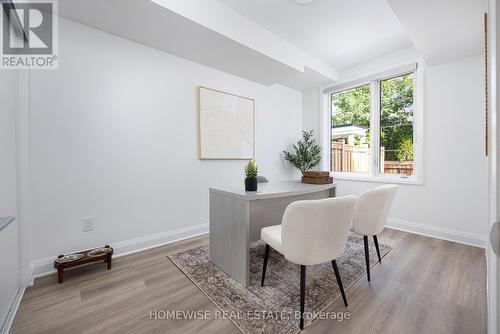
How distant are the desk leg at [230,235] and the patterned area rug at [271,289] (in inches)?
3.5

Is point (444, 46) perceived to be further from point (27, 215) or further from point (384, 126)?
point (27, 215)

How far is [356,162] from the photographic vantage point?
387 cm

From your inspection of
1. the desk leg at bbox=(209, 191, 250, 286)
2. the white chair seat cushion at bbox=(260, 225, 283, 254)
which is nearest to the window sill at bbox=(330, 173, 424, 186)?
the white chair seat cushion at bbox=(260, 225, 283, 254)

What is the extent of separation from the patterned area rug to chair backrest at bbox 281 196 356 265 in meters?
0.41

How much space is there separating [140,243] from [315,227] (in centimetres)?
212

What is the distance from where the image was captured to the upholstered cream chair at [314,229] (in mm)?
1202

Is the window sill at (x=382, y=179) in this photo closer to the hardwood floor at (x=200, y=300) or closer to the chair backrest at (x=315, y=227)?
the hardwood floor at (x=200, y=300)

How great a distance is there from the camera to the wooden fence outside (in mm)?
3275

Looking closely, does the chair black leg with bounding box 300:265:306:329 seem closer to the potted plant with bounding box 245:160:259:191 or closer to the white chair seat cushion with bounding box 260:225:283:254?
the white chair seat cushion with bounding box 260:225:283:254

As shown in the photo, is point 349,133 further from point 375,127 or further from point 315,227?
point 315,227

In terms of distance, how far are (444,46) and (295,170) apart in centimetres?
278

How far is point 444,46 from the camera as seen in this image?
242 cm

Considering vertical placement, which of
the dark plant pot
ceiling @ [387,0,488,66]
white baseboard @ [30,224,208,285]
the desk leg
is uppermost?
ceiling @ [387,0,488,66]

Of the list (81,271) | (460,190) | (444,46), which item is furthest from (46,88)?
(460,190)
